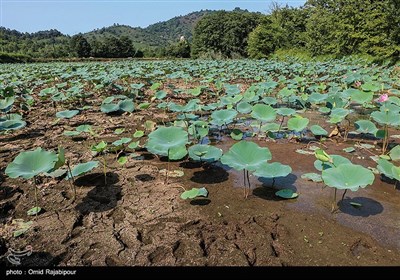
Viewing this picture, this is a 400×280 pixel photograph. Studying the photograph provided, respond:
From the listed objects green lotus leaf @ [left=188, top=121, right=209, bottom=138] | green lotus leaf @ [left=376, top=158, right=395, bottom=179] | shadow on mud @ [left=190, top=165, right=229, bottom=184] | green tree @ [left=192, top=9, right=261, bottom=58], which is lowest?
shadow on mud @ [left=190, top=165, right=229, bottom=184]

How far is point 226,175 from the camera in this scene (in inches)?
115

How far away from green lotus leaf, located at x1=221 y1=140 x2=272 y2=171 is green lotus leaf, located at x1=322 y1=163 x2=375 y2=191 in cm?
46

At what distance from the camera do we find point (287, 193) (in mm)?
2463

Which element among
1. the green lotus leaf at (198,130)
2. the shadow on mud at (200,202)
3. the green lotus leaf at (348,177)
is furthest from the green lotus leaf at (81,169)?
the green lotus leaf at (348,177)

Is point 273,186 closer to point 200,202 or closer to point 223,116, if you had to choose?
point 200,202

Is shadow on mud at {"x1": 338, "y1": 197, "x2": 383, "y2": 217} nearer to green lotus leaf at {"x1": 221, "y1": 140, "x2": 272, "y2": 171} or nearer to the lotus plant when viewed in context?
green lotus leaf at {"x1": 221, "y1": 140, "x2": 272, "y2": 171}

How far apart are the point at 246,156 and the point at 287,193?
458mm

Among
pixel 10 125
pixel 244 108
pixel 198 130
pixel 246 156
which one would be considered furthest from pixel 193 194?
pixel 10 125

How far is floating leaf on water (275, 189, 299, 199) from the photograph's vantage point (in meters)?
2.44

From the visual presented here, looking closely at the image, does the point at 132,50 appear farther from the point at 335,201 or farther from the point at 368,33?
the point at 335,201

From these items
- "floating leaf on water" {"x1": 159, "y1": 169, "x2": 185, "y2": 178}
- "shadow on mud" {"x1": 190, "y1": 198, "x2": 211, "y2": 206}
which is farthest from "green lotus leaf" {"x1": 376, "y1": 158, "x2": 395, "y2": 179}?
"floating leaf on water" {"x1": 159, "y1": 169, "x2": 185, "y2": 178}

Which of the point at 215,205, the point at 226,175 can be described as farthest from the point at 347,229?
the point at 226,175

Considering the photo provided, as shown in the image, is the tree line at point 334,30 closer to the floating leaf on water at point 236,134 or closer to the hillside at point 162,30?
the floating leaf on water at point 236,134
